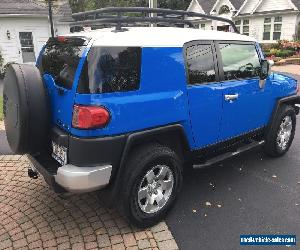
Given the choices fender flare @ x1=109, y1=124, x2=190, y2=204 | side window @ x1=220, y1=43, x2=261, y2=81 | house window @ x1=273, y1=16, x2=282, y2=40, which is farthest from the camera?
house window @ x1=273, y1=16, x2=282, y2=40

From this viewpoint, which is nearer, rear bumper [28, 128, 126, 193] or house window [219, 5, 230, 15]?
rear bumper [28, 128, 126, 193]

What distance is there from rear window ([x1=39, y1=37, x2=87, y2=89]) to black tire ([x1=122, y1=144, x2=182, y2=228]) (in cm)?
100

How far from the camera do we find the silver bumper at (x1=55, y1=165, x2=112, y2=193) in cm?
293

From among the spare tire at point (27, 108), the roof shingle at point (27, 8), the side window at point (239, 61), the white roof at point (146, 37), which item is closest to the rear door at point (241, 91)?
the side window at point (239, 61)

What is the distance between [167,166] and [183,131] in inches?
16.9

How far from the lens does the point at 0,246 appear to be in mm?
3230

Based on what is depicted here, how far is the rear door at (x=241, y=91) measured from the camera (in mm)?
4055

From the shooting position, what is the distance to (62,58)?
3363 millimetres

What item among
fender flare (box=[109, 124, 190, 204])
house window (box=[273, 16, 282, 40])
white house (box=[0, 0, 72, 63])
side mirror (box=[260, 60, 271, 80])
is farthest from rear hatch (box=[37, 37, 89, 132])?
house window (box=[273, 16, 282, 40])

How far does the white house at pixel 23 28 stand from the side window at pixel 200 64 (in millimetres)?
15543

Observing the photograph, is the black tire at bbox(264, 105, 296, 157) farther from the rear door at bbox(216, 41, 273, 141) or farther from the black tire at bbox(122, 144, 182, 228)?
the black tire at bbox(122, 144, 182, 228)

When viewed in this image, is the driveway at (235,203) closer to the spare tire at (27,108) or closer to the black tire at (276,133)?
the black tire at (276,133)

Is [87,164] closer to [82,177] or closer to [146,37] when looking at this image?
[82,177]

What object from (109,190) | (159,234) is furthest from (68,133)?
(159,234)
